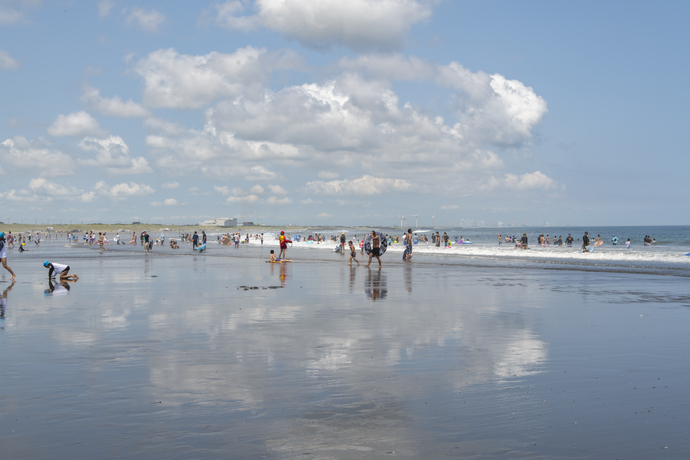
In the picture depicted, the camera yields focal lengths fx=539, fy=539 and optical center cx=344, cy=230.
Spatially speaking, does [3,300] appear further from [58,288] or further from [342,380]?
[342,380]

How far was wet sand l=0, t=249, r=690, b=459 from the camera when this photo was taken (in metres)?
5.46

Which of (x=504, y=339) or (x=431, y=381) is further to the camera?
(x=504, y=339)

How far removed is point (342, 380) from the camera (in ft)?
25.1

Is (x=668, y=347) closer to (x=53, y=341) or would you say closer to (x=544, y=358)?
(x=544, y=358)

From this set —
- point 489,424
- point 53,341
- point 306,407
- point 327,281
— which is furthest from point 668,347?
point 327,281

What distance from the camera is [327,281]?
23.4 metres

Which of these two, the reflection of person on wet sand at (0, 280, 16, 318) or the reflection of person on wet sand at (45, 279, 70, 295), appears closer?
the reflection of person on wet sand at (0, 280, 16, 318)

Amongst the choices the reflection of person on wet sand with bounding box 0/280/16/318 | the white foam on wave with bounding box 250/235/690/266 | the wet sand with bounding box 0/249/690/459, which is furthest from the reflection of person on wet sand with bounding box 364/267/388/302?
the white foam on wave with bounding box 250/235/690/266

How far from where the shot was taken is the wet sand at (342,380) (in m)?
5.46

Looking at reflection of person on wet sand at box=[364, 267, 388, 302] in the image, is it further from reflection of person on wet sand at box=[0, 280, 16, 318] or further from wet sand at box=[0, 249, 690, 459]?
reflection of person on wet sand at box=[0, 280, 16, 318]

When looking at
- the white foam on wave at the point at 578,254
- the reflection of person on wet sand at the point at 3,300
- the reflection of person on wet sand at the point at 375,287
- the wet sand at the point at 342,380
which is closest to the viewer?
the wet sand at the point at 342,380

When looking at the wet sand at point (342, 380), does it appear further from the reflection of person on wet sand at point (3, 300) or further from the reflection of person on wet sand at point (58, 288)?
the reflection of person on wet sand at point (58, 288)

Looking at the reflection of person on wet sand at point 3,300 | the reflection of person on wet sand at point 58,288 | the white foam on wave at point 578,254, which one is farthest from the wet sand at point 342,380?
the white foam on wave at point 578,254

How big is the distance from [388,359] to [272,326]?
12.7 feet
